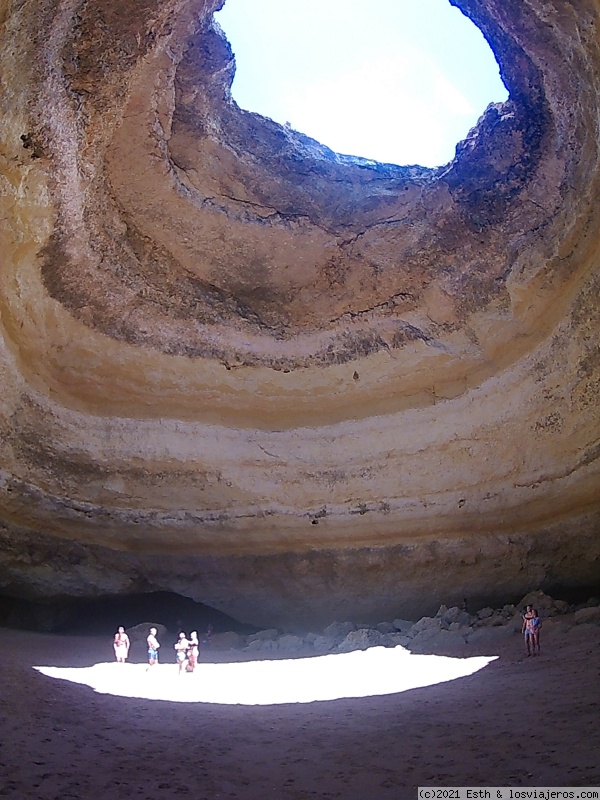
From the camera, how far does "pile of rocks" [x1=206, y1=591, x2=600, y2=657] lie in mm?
6891

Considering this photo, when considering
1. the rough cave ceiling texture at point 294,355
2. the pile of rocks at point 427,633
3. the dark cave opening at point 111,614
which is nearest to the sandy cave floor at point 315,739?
the pile of rocks at point 427,633

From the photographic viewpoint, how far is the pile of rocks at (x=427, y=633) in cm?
689

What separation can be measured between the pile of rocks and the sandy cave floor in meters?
1.15

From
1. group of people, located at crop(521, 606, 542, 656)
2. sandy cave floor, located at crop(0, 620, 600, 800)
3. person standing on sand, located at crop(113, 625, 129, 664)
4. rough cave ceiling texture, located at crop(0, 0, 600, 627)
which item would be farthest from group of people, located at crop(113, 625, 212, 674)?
group of people, located at crop(521, 606, 542, 656)

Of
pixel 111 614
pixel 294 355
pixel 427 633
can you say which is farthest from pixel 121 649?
pixel 294 355

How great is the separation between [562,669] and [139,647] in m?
4.66

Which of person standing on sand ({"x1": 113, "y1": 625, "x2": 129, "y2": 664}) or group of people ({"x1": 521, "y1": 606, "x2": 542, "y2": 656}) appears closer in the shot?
group of people ({"x1": 521, "y1": 606, "x2": 542, "y2": 656})

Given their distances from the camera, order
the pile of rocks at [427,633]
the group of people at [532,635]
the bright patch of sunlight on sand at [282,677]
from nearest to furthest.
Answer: the bright patch of sunlight on sand at [282,677] → the group of people at [532,635] → the pile of rocks at [427,633]

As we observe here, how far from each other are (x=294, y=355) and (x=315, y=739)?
186 inches

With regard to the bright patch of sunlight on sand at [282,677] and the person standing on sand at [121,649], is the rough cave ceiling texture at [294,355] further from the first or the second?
the bright patch of sunlight on sand at [282,677]

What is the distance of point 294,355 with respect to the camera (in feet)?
27.0

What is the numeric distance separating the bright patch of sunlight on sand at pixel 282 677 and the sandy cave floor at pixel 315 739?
23cm

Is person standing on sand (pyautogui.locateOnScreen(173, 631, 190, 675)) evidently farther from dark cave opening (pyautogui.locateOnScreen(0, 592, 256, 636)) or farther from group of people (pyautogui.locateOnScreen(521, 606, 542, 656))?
group of people (pyautogui.locateOnScreen(521, 606, 542, 656))

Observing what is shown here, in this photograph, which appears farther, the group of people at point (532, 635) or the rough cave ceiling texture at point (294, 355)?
the rough cave ceiling texture at point (294, 355)
